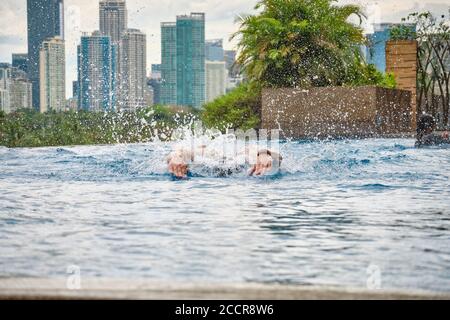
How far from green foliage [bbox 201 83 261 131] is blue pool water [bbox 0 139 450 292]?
10.5 metres

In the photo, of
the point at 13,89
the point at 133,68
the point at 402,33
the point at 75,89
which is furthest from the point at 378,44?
the point at 13,89

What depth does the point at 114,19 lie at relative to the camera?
18766mm

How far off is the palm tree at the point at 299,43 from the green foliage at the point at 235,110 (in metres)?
0.54

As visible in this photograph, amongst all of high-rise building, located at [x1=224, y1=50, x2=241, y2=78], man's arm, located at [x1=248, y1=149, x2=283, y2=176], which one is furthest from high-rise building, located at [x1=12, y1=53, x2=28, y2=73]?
man's arm, located at [x1=248, y1=149, x2=283, y2=176]

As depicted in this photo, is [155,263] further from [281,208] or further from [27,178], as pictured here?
[27,178]

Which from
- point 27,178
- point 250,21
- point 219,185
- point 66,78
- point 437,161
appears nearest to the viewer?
point 219,185

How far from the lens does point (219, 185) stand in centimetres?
656

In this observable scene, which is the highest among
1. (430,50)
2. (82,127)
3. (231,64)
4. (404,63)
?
(430,50)

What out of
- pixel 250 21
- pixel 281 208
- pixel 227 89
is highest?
pixel 250 21

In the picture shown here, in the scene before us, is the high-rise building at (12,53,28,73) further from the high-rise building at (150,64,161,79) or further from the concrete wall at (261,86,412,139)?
the concrete wall at (261,86,412,139)

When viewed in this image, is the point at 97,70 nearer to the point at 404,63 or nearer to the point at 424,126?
the point at 404,63

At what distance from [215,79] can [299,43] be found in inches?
160
